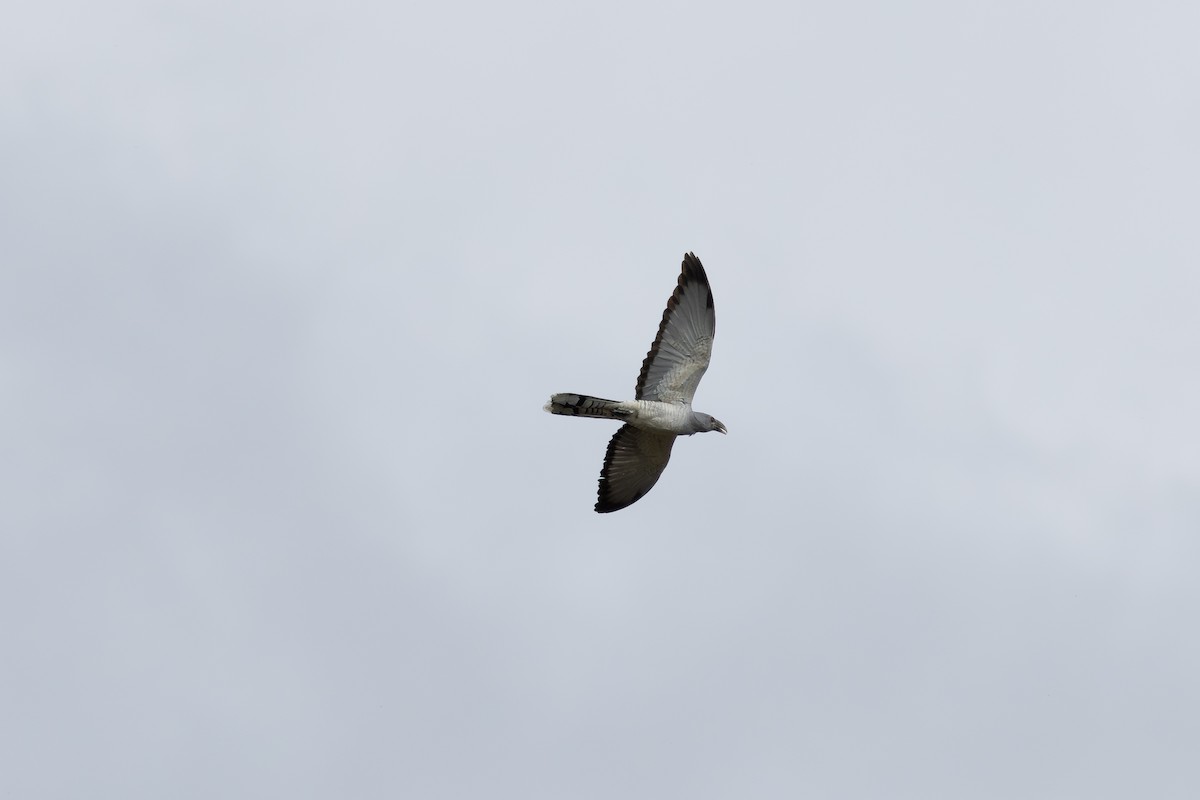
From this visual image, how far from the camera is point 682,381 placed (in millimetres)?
38719

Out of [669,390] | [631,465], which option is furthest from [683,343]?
[631,465]

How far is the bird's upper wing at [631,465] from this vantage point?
39500 mm

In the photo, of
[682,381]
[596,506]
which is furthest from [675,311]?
[596,506]

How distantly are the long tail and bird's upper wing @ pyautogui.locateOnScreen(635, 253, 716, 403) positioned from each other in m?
1.12

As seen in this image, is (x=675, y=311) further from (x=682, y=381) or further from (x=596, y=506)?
(x=596, y=506)

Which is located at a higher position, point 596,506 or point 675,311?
point 675,311

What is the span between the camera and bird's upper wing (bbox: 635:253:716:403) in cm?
3816

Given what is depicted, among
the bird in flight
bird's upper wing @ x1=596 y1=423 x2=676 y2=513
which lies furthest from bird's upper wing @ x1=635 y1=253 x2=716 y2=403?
bird's upper wing @ x1=596 y1=423 x2=676 y2=513

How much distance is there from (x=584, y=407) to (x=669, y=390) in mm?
2113

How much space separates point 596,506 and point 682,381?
11.8ft

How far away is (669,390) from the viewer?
38.8m

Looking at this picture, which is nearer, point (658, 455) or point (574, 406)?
point (574, 406)

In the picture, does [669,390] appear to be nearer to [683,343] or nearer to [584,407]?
[683,343]

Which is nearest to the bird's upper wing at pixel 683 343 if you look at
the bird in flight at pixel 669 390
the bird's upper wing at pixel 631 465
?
the bird in flight at pixel 669 390
